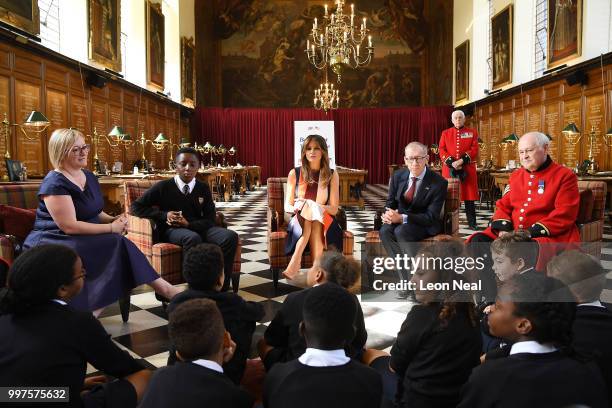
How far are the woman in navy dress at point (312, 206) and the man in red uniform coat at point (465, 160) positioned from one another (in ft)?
12.0

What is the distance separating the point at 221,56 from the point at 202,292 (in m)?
19.1

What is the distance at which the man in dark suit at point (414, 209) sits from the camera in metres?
4.14

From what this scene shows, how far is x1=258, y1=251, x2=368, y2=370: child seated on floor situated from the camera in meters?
2.09

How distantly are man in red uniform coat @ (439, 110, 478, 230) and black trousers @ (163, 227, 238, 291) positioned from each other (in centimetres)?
454

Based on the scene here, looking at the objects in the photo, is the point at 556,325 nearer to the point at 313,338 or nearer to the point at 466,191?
the point at 313,338

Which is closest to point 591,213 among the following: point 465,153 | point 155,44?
point 465,153

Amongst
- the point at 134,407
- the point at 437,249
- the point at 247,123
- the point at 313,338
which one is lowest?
the point at 134,407

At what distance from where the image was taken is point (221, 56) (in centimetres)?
2002

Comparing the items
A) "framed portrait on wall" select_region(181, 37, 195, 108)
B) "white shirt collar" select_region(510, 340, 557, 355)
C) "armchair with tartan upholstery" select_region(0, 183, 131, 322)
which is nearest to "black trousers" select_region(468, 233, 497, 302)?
"white shirt collar" select_region(510, 340, 557, 355)

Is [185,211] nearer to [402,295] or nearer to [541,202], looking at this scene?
[402,295]

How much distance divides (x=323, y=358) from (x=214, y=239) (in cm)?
259

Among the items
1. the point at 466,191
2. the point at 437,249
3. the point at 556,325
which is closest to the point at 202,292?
the point at 437,249

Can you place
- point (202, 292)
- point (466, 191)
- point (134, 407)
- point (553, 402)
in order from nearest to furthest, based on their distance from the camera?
point (553, 402) → point (134, 407) → point (202, 292) → point (466, 191)

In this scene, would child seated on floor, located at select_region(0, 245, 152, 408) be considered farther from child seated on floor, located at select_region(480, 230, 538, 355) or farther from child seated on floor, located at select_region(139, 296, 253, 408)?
child seated on floor, located at select_region(480, 230, 538, 355)
